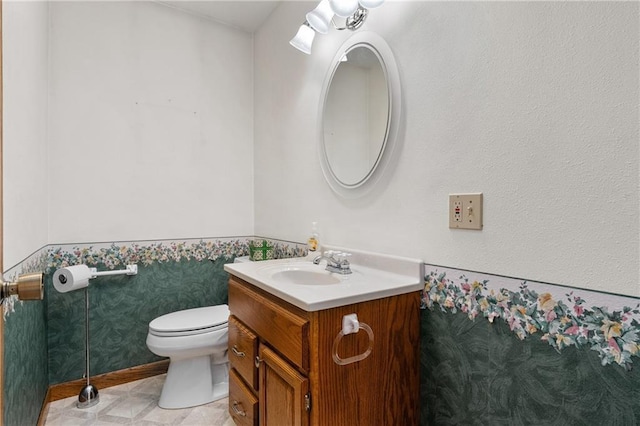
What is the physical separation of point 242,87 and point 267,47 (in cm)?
36

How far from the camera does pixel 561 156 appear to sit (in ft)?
2.68

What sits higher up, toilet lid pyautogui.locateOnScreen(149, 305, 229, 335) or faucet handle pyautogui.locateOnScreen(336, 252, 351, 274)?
faucet handle pyautogui.locateOnScreen(336, 252, 351, 274)

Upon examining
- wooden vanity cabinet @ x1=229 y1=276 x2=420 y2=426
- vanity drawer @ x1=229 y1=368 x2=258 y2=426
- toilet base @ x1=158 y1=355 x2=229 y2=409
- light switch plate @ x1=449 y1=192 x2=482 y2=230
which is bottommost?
toilet base @ x1=158 y1=355 x2=229 y2=409

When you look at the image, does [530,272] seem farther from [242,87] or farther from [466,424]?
[242,87]

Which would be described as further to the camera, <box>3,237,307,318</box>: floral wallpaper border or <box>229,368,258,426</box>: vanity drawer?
<box>3,237,307,318</box>: floral wallpaper border

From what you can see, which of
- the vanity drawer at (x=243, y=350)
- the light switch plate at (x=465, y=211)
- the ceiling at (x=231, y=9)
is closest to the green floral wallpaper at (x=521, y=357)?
the light switch plate at (x=465, y=211)

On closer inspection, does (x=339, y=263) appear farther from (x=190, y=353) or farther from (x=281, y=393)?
(x=190, y=353)

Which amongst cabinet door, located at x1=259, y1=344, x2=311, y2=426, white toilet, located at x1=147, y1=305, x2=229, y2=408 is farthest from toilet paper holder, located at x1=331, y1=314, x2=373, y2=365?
white toilet, located at x1=147, y1=305, x2=229, y2=408

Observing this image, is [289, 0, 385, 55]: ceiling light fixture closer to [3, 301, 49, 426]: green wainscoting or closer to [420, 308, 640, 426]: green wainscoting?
[420, 308, 640, 426]: green wainscoting

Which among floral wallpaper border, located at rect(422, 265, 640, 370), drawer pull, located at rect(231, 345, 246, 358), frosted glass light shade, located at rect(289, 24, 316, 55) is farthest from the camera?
frosted glass light shade, located at rect(289, 24, 316, 55)

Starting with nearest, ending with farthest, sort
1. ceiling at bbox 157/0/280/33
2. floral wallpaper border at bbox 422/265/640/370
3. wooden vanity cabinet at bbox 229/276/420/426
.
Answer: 1. floral wallpaper border at bbox 422/265/640/370
2. wooden vanity cabinet at bbox 229/276/420/426
3. ceiling at bbox 157/0/280/33

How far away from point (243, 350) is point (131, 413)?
95 centimetres

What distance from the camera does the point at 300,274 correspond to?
1477mm

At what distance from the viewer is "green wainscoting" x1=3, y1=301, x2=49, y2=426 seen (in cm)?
105
